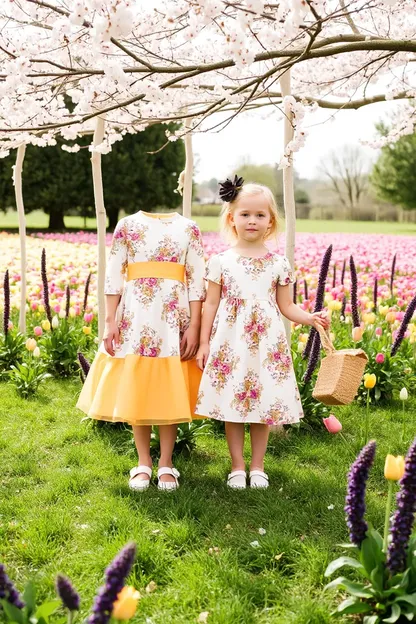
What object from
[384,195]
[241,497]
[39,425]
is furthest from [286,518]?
[384,195]

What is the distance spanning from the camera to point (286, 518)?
304 centimetres

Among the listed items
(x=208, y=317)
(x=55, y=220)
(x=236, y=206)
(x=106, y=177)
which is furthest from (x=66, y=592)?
(x=55, y=220)

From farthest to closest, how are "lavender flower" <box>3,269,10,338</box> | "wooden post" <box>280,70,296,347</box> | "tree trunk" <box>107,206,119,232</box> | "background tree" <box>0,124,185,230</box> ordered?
"tree trunk" <box>107,206,119,232</box> < "background tree" <box>0,124,185,230</box> < "lavender flower" <box>3,269,10,338</box> < "wooden post" <box>280,70,296,347</box>

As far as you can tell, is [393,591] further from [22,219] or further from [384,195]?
[384,195]

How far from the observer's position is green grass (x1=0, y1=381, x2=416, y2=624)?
8.11ft

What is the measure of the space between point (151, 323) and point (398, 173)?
3342 cm

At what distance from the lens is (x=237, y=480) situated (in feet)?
11.2

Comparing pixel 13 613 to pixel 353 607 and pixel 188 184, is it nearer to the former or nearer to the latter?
pixel 353 607

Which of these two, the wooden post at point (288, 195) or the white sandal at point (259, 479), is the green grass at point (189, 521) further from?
the wooden post at point (288, 195)

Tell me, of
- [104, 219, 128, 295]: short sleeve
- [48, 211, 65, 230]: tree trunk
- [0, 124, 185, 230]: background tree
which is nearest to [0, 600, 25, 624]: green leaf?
[104, 219, 128, 295]: short sleeve

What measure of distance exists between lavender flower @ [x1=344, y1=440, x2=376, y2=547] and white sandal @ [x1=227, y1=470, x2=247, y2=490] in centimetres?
122

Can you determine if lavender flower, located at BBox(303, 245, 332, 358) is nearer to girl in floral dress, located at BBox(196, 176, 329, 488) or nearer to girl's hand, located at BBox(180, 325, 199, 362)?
girl in floral dress, located at BBox(196, 176, 329, 488)

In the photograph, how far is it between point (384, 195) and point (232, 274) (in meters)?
34.2

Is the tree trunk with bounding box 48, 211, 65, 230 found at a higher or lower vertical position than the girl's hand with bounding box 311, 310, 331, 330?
higher
